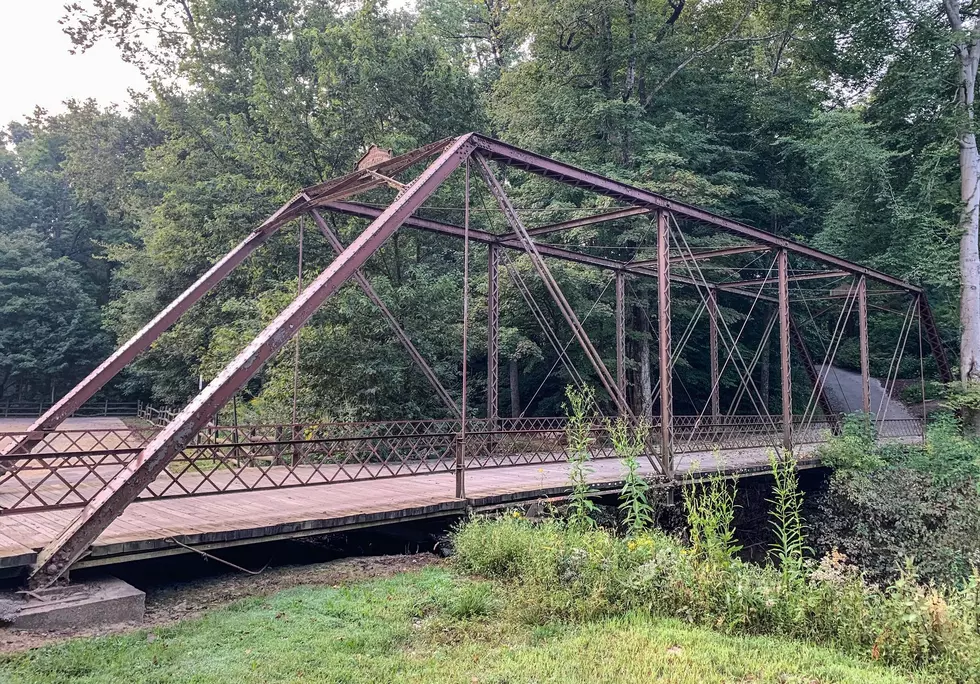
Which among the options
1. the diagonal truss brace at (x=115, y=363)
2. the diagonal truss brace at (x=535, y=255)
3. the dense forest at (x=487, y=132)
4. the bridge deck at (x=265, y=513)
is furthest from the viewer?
the dense forest at (x=487, y=132)

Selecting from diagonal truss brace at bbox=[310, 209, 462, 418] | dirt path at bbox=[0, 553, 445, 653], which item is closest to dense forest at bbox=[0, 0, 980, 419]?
diagonal truss brace at bbox=[310, 209, 462, 418]

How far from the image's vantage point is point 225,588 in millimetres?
6602

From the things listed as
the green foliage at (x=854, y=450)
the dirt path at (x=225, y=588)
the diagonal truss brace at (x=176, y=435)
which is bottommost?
the green foliage at (x=854, y=450)

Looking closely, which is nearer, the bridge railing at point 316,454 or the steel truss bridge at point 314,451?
the steel truss bridge at point 314,451

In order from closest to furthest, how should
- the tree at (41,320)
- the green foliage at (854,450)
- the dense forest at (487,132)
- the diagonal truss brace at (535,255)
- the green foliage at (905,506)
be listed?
the diagonal truss brace at (535,255) < the green foliage at (905,506) < the green foliage at (854,450) < the dense forest at (487,132) < the tree at (41,320)

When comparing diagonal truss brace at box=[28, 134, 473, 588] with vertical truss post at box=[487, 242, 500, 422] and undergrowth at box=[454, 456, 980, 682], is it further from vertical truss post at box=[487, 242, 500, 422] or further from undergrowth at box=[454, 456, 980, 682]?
vertical truss post at box=[487, 242, 500, 422]

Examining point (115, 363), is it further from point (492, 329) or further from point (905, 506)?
point (905, 506)

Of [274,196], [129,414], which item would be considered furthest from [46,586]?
[129,414]

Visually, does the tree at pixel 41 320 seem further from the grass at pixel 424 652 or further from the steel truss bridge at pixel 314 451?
the grass at pixel 424 652

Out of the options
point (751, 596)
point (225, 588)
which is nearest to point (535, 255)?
point (751, 596)

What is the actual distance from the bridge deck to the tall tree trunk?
1511 centimetres

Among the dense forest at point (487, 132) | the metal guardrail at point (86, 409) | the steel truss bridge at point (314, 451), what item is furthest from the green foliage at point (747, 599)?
the metal guardrail at point (86, 409)

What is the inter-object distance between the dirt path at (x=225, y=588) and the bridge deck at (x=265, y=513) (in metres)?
0.43

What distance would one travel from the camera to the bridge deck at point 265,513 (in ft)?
20.7
